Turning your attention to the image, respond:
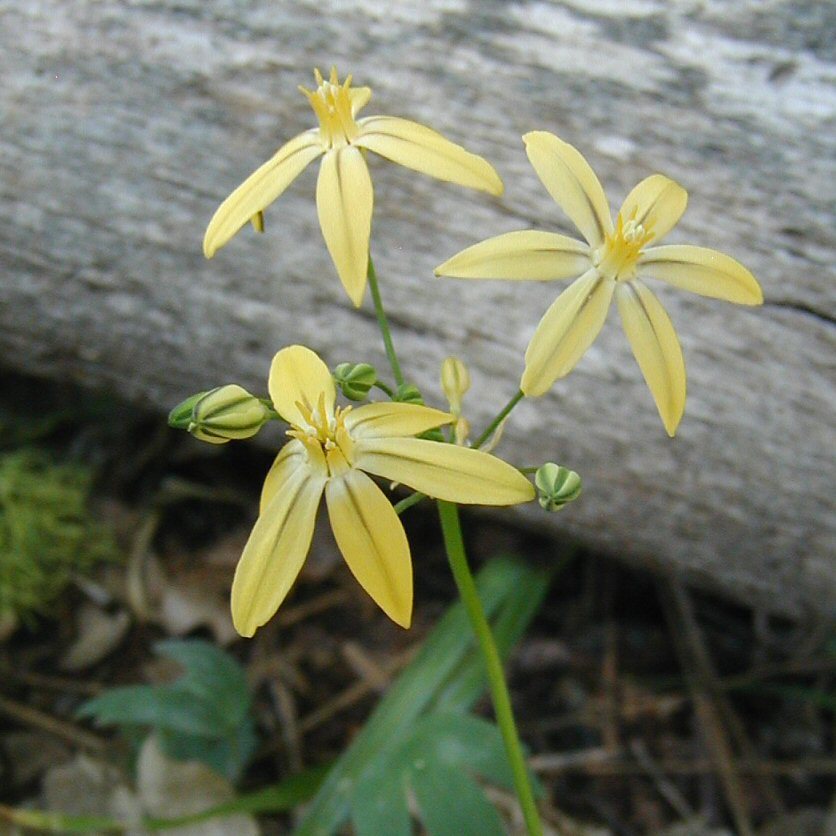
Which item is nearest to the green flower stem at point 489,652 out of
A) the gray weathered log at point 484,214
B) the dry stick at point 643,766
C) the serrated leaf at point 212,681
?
the gray weathered log at point 484,214

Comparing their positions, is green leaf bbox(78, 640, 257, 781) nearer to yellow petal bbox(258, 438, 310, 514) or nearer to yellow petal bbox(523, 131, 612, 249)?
yellow petal bbox(258, 438, 310, 514)

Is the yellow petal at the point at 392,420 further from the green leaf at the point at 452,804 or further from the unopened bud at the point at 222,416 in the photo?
the green leaf at the point at 452,804

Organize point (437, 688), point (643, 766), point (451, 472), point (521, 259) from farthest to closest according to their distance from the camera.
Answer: point (643, 766), point (437, 688), point (521, 259), point (451, 472)

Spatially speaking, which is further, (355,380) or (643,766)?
(643,766)

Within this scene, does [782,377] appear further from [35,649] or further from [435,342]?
[35,649]

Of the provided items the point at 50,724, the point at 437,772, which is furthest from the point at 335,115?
the point at 50,724

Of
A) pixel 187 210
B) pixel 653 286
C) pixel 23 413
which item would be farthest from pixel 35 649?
pixel 653 286

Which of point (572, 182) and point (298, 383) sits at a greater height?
point (572, 182)

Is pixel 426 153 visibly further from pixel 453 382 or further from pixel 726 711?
pixel 726 711
